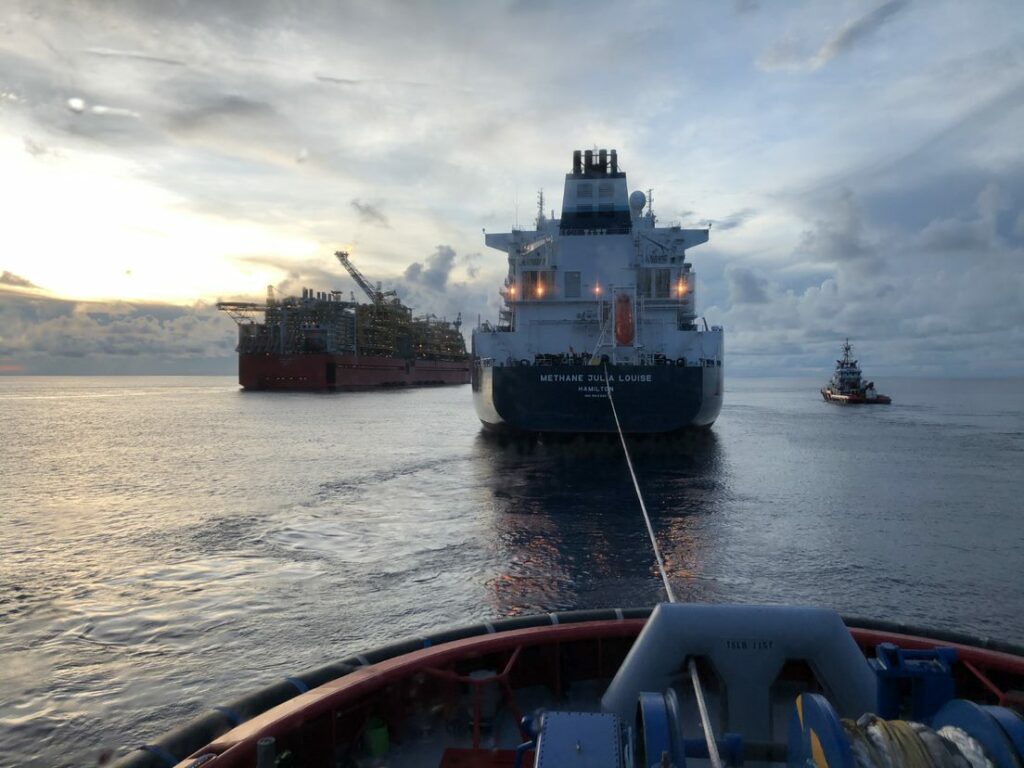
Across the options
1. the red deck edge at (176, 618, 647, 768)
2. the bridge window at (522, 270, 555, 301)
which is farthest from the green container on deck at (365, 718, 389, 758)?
the bridge window at (522, 270, 555, 301)

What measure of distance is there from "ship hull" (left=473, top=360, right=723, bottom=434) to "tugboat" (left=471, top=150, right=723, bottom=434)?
0.05 metres

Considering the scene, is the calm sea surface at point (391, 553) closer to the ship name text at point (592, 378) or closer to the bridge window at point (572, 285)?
the ship name text at point (592, 378)

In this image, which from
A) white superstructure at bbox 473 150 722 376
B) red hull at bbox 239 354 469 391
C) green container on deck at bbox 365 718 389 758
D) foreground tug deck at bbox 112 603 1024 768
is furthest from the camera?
red hull at bbox 239 354 469 391

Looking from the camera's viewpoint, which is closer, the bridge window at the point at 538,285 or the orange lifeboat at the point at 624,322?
the orange lifeboat at the point at 624,322

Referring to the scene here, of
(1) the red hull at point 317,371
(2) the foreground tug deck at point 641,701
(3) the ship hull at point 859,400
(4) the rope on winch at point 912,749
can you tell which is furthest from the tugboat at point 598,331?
(1) the red hull at point 317,371

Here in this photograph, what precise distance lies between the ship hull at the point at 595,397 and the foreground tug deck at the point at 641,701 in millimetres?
21606

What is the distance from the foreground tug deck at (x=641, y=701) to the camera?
2.93 metres

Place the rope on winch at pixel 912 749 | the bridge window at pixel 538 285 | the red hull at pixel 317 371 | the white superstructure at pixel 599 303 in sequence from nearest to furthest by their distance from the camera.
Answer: the rope on winch at pixel 912 749 → the white superstructure at pixel 599 303 → the bridge window at pixel 538 285 → the red hull at pixel 317 371

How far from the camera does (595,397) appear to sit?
27.6m

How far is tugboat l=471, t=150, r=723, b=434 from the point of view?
90.8 ft

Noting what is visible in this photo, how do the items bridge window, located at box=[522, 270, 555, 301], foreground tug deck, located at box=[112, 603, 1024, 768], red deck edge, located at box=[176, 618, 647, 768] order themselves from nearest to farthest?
1. foreground tug deck, located at box=[112, 603, 1024, 768]
2. red deck edge, located at box=[176, 618, 647, 768]
3. bridge window, located at box=[522, 270, 555, 301]

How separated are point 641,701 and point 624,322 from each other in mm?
28618

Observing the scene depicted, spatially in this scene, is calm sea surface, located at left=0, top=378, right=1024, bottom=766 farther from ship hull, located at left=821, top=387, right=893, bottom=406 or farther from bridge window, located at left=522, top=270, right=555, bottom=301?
ship hull, located at left=821, top=387, right=893, bottom=406

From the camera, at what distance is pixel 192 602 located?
420 inches
